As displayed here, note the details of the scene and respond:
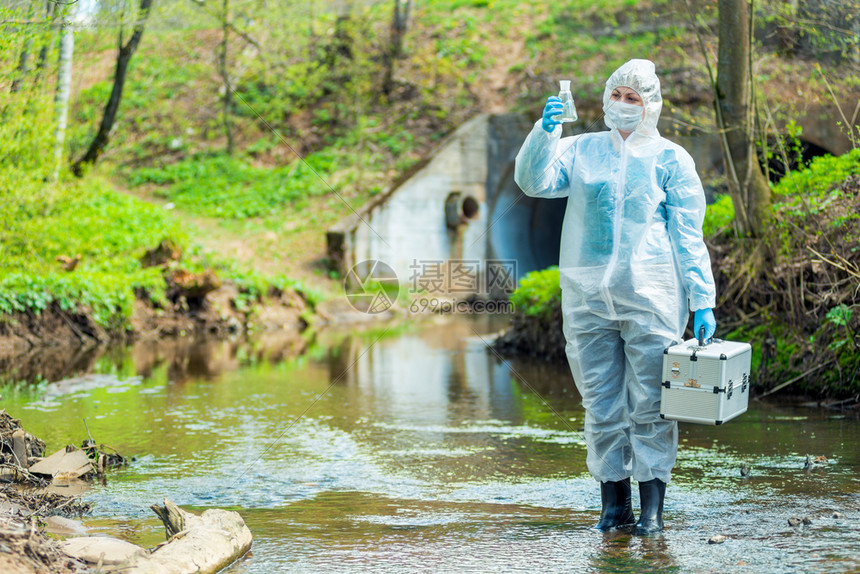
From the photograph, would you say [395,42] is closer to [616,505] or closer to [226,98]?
[226,98]

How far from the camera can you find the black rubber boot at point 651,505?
13.9 ft

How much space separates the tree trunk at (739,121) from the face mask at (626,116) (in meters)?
4.18

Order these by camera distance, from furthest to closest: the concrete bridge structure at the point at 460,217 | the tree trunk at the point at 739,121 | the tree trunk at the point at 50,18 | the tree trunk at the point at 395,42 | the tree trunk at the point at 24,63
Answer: the tree trunk at the point at 395,42 < the concrete bridge structure at the point at 460,217 < the tree trunk at the point at 739,121 < the tree trunk at the point at 24,63 < the tree trunk at the point at 50,18

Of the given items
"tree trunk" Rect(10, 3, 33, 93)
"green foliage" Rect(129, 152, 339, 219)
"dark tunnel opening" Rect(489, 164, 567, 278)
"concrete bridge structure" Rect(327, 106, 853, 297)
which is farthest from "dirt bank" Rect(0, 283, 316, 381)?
"dark tunnel opening" Rect(489, 164, 567, 278)

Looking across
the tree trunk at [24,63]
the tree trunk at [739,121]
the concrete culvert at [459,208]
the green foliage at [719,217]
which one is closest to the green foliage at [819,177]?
the tree trunk at [739,121]

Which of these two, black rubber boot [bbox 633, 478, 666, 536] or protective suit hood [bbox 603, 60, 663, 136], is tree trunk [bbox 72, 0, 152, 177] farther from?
black rubber boot [bbox 633, 478, 666, 536]

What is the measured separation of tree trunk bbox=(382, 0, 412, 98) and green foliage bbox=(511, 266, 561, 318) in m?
13.2

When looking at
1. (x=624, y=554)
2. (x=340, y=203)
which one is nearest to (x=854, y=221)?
(x=624, y=554)

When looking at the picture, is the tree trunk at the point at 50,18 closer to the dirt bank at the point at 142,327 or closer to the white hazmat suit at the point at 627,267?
the dirt bank at the point at 142,327

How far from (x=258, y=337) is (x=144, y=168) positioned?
32.0 feet

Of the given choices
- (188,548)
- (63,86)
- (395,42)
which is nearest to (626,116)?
(188,548)

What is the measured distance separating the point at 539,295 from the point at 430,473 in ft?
18.2

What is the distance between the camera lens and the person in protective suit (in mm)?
4316

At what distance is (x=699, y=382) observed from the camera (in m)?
4.14
